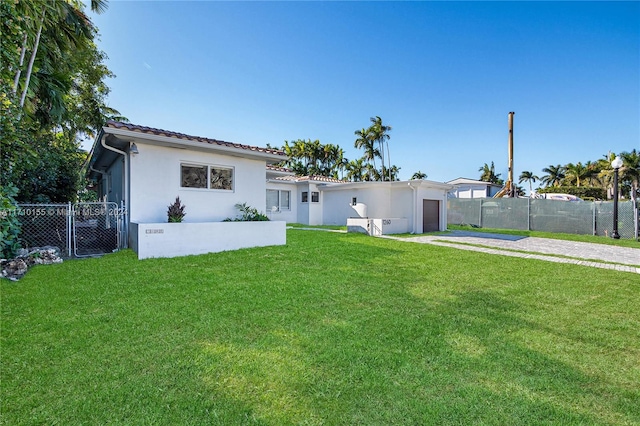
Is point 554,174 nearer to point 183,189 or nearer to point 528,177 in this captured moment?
point 528,177

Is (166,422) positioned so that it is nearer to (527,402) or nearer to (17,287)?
(527,402)

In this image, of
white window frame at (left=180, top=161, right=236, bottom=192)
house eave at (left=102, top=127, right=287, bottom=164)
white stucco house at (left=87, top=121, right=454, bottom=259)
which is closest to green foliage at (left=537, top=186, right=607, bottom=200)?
house eave at (left=102, top=127, right=287, bottom=164)

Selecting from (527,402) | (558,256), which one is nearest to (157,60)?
(527,402)

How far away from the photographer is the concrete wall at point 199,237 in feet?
23.4

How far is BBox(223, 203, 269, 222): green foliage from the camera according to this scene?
9586mm

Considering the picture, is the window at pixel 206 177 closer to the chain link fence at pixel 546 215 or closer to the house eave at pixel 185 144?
the house eave at pixel 185 144

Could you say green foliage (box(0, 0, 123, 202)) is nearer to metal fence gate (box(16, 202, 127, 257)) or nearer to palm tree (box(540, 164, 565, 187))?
metal fence gate (box(16, 202, 127, 257))

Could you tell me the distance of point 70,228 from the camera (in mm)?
7727

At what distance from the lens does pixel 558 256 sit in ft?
29.4

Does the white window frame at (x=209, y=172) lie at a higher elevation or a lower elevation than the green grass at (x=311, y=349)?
higher

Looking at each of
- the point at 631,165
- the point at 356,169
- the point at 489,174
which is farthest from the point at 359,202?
the point at 489,174

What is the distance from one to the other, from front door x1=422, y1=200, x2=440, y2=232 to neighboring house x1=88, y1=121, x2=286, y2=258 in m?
9.66

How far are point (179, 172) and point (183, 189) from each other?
542mm

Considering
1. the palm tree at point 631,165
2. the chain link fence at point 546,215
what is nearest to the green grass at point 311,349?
the chain link fence at point 546,215
